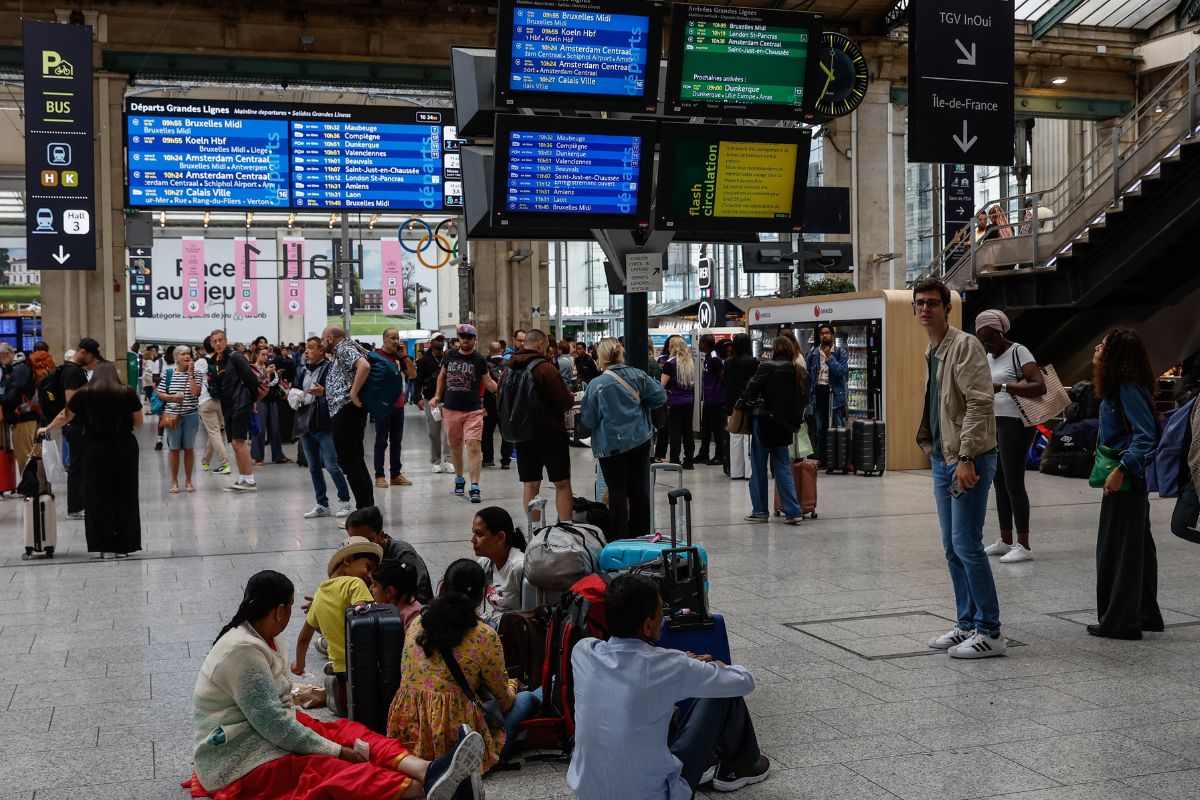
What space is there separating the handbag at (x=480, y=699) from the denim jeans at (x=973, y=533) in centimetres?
259

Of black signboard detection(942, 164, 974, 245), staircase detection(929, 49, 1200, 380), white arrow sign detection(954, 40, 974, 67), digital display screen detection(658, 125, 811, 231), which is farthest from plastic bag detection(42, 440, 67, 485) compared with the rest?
black signboard detection(942, 164, 974, 245)

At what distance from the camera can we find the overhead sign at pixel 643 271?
7719 millimetres

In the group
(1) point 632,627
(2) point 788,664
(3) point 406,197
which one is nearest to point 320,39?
(3) point 406,197

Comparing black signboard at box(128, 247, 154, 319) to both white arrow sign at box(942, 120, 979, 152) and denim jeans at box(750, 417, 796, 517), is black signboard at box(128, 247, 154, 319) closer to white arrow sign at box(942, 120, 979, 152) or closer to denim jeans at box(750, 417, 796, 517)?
denim jeans at box(750, 417, 796, 517)

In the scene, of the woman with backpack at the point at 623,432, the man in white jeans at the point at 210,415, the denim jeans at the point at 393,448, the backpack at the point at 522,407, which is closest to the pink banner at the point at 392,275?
the man in white jeans at the point at 210,415

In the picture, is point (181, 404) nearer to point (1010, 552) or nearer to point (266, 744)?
point (1010, 552)

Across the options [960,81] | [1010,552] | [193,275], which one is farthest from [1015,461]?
[193,275]

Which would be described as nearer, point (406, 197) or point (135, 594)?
point (135, 594)

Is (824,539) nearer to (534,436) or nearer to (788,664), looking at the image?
(534,436)

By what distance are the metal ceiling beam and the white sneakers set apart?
19347 millimetres

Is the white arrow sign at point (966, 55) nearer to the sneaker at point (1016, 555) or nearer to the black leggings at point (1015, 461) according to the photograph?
the black leggings at point (1015, 461)

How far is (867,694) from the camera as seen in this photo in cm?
546

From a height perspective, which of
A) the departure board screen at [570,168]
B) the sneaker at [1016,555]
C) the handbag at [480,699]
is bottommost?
the sneaker at [1016,555]

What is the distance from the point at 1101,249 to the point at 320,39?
43.5 ft
